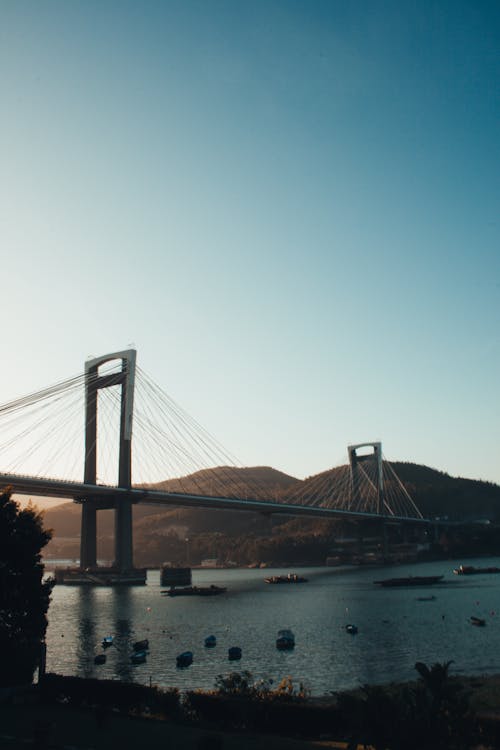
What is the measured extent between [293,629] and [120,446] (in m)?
50.7

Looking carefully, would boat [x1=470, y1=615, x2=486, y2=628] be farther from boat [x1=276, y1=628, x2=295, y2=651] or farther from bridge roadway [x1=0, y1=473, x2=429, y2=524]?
bridge roadway [x1=0, y1=473, x2=429, y2=524]

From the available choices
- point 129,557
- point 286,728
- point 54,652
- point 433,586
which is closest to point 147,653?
point 54,652

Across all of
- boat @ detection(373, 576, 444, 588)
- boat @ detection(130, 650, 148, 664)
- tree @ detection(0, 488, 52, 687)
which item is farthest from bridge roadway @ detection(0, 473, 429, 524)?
tree @ detection(0, 488, 52, 687)

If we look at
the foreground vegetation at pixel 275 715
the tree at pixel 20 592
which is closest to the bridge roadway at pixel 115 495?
the tree at pixel 20 592

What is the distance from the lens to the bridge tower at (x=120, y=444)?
316 feet

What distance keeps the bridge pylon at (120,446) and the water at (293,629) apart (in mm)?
9504

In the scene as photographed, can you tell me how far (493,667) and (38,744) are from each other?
99.6 feet

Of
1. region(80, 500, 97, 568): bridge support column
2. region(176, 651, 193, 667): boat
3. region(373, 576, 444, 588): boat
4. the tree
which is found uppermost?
region(80, 500, 97, 568): bridge support column

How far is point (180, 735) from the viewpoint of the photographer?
705 inches

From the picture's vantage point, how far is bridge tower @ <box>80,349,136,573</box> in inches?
3787

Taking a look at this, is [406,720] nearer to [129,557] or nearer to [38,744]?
[38,744]

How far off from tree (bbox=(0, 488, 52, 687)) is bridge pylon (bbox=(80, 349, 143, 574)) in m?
70.4

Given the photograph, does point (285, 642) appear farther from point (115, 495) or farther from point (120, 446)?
point (120, 446)

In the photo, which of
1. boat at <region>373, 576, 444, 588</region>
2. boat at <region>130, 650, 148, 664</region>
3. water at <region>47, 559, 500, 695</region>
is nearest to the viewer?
water at <region>47, 559, 500, 695</region>
